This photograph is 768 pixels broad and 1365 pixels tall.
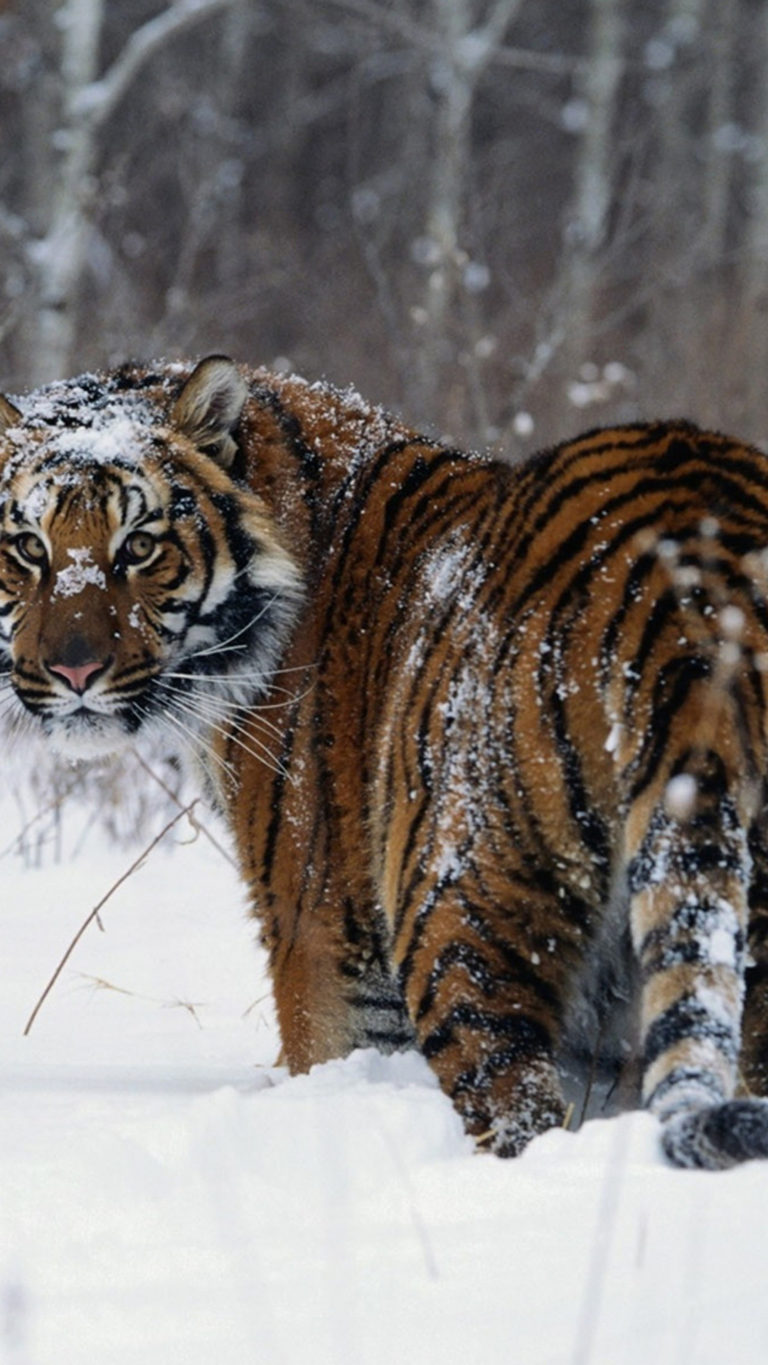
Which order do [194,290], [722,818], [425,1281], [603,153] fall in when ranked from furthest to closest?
[603,153], [194,290], [722,818], [425,1281]

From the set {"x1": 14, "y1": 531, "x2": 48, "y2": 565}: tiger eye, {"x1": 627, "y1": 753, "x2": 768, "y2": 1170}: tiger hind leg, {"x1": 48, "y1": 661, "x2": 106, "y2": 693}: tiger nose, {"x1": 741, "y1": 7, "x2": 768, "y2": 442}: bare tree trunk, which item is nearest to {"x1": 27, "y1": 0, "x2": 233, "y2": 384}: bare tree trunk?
{"x1": 741, "y1": 7, "x2": 768, "y2": 442}: bare tree trunk

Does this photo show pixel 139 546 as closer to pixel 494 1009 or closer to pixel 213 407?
pixel 213 407

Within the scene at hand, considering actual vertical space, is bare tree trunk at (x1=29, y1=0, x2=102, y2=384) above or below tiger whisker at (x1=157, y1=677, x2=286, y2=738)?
above

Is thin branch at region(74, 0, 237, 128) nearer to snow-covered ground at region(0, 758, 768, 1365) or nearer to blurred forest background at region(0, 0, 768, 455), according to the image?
blurred forest background at region(0, 0, 768, 455)

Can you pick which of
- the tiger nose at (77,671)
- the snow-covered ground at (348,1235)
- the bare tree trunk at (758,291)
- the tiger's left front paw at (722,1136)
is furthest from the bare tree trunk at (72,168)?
the tiger's left front paw at (722,1136)

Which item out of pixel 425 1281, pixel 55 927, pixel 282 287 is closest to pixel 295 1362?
pixel 425 1281

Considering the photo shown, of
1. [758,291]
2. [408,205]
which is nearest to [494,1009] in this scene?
[758,291]

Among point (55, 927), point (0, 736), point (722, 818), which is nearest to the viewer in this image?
point (722, 818)

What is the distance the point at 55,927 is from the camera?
4586 mm

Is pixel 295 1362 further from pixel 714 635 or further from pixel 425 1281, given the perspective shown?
pixel 714 635

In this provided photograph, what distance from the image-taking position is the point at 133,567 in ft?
10.8

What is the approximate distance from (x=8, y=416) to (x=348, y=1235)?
1.96 metres

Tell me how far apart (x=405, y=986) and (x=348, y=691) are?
0.64m

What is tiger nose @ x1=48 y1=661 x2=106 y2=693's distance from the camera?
125 inches
